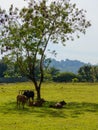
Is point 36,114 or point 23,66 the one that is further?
point 23,66

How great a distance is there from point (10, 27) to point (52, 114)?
1776cm

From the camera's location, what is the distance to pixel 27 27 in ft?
157

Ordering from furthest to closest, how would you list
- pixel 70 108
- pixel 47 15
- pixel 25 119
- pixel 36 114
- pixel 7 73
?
pixel 7 73 → pixel 47 15 → pixel 70 108 → pixel 36 114 → pixel 25 119

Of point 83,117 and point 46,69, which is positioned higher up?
point 46,69

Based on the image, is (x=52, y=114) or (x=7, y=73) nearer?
(x=52, y=114)

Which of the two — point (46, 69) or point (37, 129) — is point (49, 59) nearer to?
point (46, 69)

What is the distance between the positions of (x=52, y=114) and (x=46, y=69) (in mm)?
17261

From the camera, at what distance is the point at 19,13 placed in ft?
159

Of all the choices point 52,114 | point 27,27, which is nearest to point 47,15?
point 27,27

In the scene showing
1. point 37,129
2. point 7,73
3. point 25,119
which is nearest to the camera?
point 37,129

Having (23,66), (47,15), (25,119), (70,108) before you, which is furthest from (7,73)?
(25,119)

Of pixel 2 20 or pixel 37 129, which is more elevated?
pixel 2 20

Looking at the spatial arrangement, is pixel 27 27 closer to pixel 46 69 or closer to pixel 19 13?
pixel 19 13

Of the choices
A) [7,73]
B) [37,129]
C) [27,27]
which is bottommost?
[37,129]
